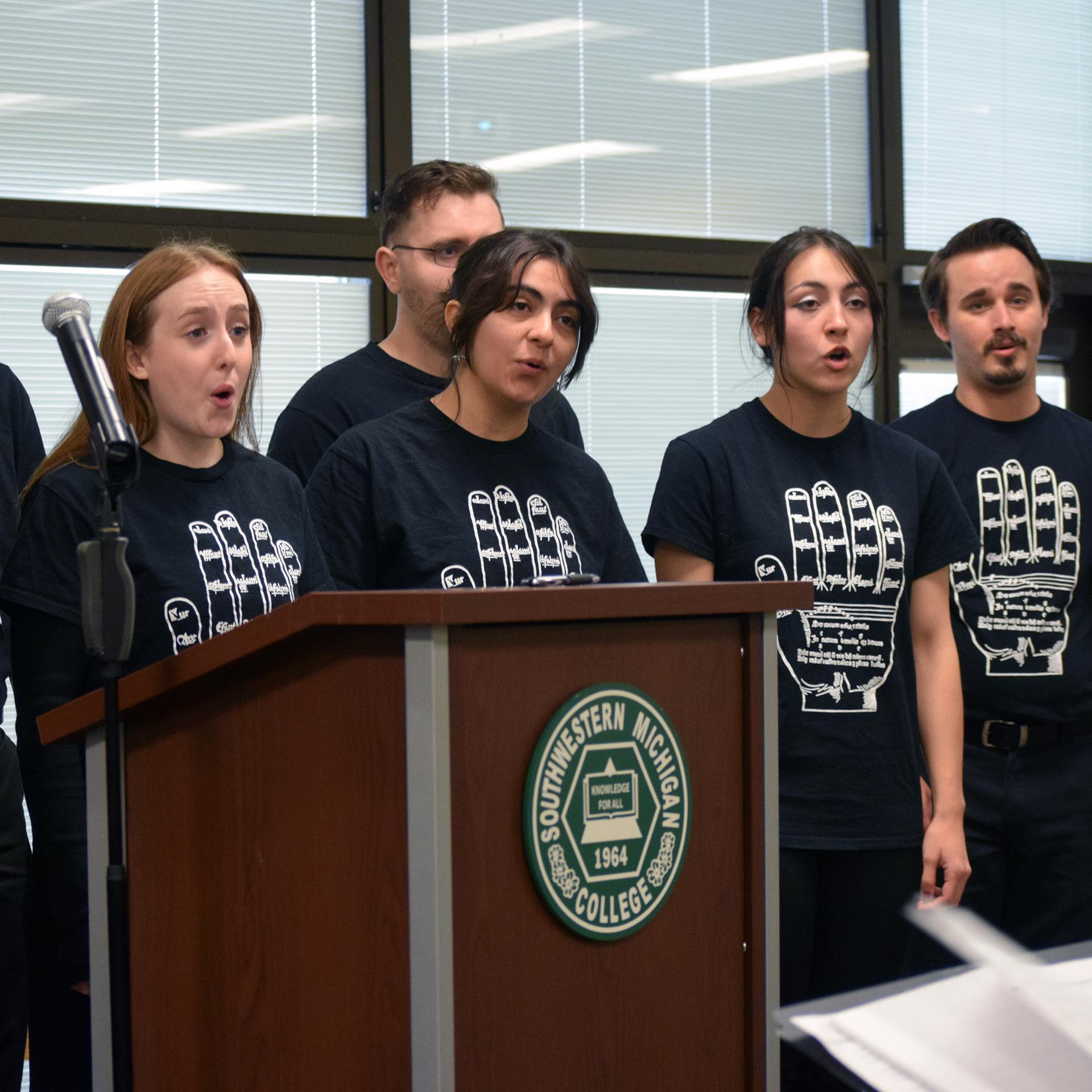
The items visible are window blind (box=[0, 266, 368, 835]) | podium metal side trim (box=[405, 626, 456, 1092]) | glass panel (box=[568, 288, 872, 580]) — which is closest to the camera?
podium metal side trim (box=[405, 626, 456, 1092])

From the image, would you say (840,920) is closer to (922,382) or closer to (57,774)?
(57,774)

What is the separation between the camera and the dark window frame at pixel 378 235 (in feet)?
9.62

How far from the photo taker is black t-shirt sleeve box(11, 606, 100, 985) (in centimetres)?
145

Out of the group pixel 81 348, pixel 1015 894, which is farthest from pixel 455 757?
pixel 1015 894

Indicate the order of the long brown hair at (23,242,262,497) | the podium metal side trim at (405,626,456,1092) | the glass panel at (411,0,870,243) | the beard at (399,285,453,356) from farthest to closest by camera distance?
1. the glass panel at (411,0,870,243)
2. the beard at (399,285,453,356)
3. the long brown hair at (23,242,262,497)
4. the podium metal side trim at (405,626,456,1092)

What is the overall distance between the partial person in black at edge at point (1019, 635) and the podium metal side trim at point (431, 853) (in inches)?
62.0

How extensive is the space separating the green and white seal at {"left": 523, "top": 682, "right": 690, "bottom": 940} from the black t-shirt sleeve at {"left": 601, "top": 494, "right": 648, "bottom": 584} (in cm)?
73

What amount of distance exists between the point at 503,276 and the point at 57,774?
2.78ft

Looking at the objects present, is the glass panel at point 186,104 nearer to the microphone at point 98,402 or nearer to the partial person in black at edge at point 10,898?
the partial person in black at edge at point 10,898

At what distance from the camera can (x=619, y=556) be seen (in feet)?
6.16

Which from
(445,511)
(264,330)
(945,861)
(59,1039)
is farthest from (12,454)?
(945,861)

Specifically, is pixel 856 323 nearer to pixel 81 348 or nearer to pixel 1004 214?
pixel 81 348

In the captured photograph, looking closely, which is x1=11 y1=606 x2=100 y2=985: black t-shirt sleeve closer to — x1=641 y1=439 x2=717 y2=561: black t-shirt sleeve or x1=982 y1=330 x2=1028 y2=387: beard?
x1=641 y1=439 x2=717 y2=561: black t-shirt sleeve

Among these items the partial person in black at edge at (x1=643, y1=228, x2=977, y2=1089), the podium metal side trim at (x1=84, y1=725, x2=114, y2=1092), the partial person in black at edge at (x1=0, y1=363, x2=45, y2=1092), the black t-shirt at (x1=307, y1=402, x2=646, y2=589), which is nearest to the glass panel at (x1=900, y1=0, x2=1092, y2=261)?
the partial person in black at edge at (x1=643, y1=228, x2=977, y2=1089)
